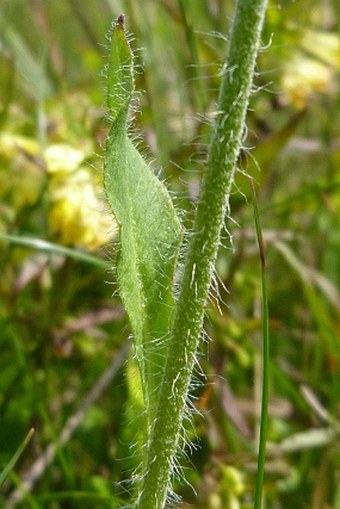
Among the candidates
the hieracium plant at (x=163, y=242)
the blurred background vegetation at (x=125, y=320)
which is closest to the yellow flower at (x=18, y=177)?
the blurred background vegetation at (x=125, y=320)

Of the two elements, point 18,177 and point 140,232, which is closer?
point 140,232

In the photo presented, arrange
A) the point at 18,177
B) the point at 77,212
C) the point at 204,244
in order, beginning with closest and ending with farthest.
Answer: the point at 204,244, the point at 77,212, the point at 18,177

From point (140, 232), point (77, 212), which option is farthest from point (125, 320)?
point (140, 232)

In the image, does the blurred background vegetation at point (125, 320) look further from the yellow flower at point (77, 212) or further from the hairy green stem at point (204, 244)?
the hairy green stem at point (204, 244)

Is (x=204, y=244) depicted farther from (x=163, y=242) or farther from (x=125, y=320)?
(x=125, y=320)

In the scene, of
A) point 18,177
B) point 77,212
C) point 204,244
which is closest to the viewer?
point 204,244

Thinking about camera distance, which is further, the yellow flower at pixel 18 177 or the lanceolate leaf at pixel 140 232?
the yellow flower at pixel 18 177

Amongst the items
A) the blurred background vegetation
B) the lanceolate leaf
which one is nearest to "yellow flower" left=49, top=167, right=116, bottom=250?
the blurred background vegetation
